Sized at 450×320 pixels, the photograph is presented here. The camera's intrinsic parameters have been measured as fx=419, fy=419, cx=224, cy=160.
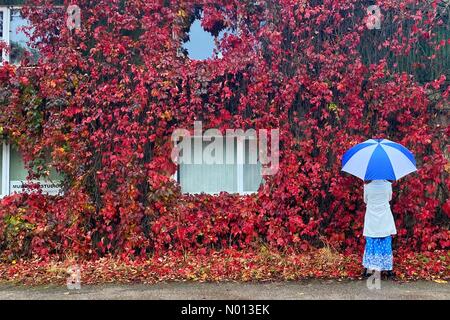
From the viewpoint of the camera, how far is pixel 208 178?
321 inches

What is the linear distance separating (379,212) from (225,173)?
3.07 metres

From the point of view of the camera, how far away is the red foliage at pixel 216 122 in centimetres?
759

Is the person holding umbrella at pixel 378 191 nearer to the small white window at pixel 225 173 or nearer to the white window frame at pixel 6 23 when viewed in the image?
the small white window at pixel 225 173

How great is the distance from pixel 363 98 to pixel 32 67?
6246mm

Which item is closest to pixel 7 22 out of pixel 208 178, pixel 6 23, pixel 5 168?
pixel 6 23

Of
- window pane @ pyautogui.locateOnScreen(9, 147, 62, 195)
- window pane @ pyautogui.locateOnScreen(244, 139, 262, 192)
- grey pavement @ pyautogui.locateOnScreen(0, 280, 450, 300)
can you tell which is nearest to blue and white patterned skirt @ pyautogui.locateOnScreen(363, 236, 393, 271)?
grey pavement @ pyautogui.locateOnScreen(0, 280, 450, 300)

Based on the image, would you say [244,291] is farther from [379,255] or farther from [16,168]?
[16,168]

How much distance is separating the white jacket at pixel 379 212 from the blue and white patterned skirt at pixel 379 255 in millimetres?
126

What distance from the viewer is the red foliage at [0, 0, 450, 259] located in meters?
7.59

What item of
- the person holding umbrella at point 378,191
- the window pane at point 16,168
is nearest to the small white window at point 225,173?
the person holding umbrella at point 378,191

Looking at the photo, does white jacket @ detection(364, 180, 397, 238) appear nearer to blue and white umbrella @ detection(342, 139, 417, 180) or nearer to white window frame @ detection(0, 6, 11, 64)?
blue and white umbrella @ detection(342, 139, 417, 180)

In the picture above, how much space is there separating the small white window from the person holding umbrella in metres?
2.22

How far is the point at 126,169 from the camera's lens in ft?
25.0

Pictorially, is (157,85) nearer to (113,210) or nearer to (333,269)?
(113,210)
